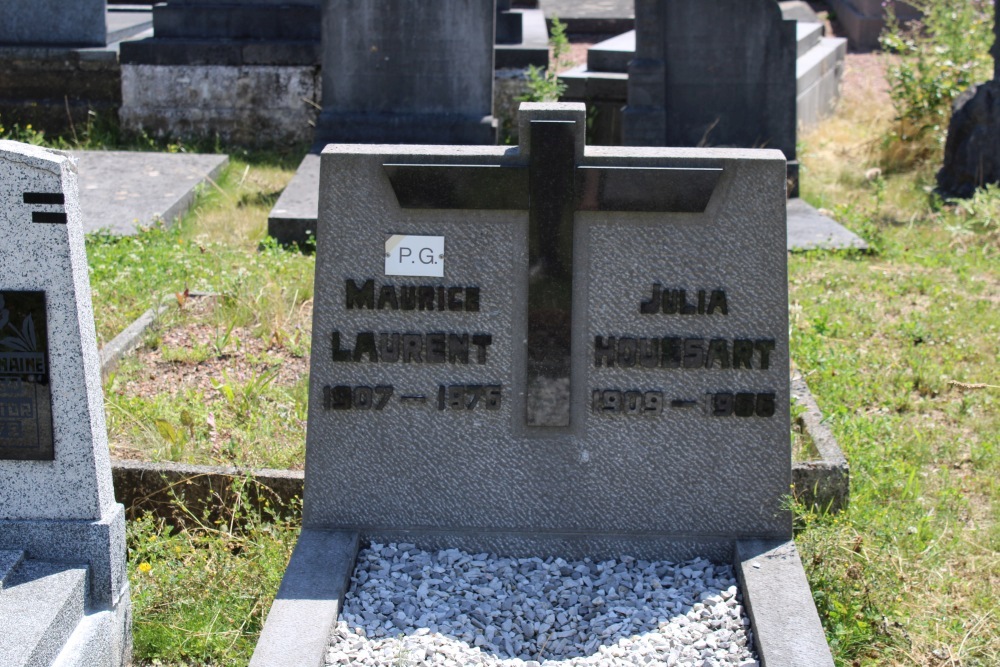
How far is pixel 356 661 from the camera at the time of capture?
9.37 feet

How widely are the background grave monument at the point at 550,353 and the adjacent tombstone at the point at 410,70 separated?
14.8 ft

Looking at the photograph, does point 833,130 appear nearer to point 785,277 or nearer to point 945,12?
point 945,12

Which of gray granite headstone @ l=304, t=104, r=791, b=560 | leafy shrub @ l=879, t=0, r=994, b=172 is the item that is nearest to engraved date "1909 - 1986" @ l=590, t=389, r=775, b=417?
gray granite headstone @ l=304, t=104, r=791, b=560

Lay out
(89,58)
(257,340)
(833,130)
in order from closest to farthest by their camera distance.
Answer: (257,340) → (89,58) → (833,130)

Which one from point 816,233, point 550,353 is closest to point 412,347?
point 550,353

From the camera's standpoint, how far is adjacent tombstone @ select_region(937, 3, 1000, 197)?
7680 millimetres

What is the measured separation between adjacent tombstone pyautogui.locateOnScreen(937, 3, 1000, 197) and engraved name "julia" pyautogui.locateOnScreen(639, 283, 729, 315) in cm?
505

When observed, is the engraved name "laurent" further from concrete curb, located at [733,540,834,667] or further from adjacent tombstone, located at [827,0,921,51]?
adjacent tombstone, located at [827,0,921,51]

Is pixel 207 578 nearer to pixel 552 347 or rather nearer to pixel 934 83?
pixel 552 347

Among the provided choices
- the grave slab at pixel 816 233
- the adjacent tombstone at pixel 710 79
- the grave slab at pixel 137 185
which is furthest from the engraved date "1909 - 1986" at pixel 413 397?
the adjacent tombstone at pixel 710 79

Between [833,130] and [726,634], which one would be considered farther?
[833,130]

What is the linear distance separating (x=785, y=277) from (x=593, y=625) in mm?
1073

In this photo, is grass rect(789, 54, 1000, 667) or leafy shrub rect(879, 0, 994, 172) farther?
leafy shrub rect(879, 0, 994, 172)

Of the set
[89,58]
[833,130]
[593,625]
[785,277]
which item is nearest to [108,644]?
[593,625]
